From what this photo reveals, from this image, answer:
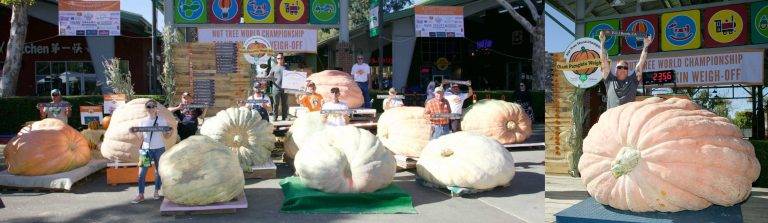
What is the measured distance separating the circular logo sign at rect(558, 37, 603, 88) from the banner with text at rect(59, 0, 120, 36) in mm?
17415

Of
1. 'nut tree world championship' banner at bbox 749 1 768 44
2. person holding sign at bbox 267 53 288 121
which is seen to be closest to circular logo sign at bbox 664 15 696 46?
'nut tree world championship' banner at bbox 749 1 768 44

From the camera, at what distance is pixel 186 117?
11.1 m

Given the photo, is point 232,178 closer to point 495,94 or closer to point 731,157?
point 731,157

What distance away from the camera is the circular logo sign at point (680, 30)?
26.1 feet

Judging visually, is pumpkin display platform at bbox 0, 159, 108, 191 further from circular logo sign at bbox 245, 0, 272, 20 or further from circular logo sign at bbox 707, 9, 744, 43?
circular logo sign at bbox 245, 0, 272, 20

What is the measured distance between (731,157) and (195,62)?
9.74 metres

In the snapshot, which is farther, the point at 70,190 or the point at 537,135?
the point at 537,135

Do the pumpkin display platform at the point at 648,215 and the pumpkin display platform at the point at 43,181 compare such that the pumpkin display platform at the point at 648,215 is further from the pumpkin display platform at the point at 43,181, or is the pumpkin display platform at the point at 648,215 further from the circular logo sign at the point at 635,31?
the pumpkin display platform at the point at 43,181

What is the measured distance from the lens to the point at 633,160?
14.7ft

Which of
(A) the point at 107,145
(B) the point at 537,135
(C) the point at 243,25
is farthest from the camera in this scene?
(C) the point at 243,25

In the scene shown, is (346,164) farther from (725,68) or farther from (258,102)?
(725,68)

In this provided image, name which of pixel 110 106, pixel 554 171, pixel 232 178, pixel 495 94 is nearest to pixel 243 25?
pixel 495 94

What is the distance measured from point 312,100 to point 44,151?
478 cm

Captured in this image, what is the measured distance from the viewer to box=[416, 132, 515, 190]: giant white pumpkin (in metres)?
8.44
